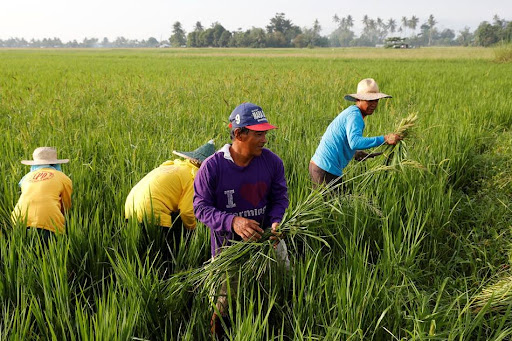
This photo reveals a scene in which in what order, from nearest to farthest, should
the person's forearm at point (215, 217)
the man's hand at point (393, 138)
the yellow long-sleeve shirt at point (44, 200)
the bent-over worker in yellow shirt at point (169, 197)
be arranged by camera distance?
1. the person's forearm at point (215, 217)
2. the yellow long-sleeve shirt at point (44, 200)
3. the bent-over worker in yellow shirt at point (169, 197)
4. the man's hand at point (393, 138)

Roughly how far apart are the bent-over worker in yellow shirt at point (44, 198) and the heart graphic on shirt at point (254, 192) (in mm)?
1155

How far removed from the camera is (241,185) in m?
1.97

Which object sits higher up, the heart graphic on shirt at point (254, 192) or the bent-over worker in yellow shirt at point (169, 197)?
the heart graphic on shirt at point (254, 192)

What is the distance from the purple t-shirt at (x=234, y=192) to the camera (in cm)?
191

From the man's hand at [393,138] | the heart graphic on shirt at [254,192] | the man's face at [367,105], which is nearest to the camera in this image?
the heart graphic on shirt at [254,192]

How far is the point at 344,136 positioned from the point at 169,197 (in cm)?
139

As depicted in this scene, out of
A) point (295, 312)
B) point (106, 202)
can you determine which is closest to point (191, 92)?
point (106, 202)

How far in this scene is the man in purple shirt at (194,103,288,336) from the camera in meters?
1.85

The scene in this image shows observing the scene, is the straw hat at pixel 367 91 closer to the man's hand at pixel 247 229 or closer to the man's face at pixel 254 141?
the man's face at pixel 254 141

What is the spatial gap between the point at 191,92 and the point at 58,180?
5.76m

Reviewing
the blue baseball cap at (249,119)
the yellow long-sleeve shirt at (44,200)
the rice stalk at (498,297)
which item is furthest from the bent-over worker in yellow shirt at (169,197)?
the rice stalk at (498,297)

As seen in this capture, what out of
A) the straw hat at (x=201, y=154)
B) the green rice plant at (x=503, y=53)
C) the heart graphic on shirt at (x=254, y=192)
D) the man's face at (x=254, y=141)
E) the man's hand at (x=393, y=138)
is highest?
the green rice plant at (x=503, y=53)

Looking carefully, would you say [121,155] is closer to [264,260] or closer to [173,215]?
[173,215]

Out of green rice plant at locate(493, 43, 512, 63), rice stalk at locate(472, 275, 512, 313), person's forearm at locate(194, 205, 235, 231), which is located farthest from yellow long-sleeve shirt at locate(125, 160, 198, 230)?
green rice plant at locate(493, 43, 512, 63)
